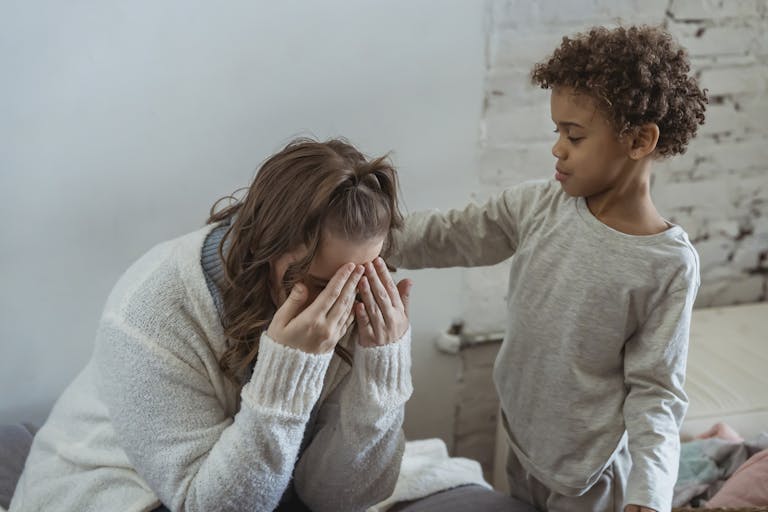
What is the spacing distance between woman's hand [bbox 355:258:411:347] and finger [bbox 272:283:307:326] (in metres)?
0.08

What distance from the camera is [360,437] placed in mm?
1225

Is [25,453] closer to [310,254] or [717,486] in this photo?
[310,254]

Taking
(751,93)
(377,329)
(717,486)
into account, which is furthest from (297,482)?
(751,93)

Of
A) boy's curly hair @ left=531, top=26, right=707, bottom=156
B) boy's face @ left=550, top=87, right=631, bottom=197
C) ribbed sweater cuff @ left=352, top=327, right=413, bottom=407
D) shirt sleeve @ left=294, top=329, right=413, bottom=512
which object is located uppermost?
boy's curly hair @ left=531, top=26, right=707, bottom=156

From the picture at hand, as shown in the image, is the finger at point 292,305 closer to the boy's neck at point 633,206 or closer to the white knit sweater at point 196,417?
the white knit sweater at point 196,417

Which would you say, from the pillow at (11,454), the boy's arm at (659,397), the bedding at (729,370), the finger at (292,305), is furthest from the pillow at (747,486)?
the pillow at (11,454)

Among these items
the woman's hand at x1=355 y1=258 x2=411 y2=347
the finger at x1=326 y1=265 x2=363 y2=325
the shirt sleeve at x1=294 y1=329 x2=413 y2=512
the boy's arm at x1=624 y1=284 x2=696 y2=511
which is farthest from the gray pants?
the finger at x1=326 y1=265 x2=363 y2=325

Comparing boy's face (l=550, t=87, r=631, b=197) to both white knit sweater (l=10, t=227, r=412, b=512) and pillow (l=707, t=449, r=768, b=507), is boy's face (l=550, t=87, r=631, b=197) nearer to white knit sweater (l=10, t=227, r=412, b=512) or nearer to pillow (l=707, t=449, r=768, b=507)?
white knit sweater (l=10, t=227, r=412, b=512)

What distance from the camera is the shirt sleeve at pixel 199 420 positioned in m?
1.12

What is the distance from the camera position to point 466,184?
174 centimetres

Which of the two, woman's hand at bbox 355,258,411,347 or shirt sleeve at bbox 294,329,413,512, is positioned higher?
woman's hand at bbox 355,258,411,347

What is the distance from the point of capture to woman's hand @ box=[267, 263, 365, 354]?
108 centimetres

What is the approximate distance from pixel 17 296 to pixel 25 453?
27cm

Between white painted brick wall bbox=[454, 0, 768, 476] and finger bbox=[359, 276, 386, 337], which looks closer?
finger bbox=[359, 276, 386, 337]
